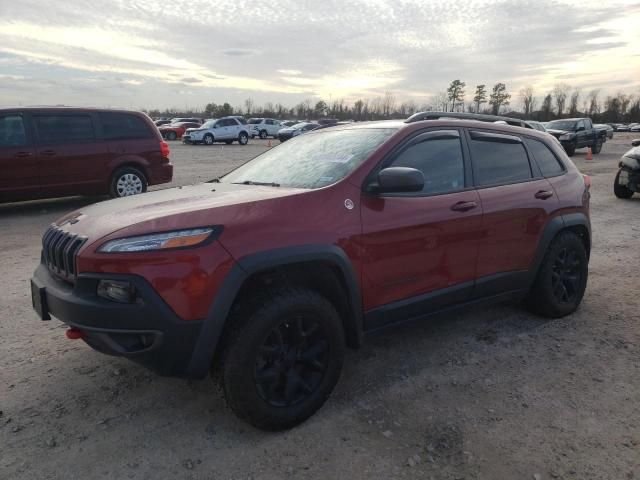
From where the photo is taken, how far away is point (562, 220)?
4.18m

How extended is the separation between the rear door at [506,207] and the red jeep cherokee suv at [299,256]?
0.5 inches

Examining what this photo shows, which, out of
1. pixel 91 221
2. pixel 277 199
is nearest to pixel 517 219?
pixel 277 199

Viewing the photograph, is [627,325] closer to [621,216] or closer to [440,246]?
[440,246]

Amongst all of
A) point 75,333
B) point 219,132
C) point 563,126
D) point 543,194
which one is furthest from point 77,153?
point 219,132

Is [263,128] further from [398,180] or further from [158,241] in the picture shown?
[158,241]

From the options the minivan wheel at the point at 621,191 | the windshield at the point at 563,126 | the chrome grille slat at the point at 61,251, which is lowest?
the minivan wheel at the point at 621,191

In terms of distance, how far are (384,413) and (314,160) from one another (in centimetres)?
171

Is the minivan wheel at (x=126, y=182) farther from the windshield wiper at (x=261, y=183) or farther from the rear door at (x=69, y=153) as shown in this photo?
the windshield wiper at (x=261, y=183)

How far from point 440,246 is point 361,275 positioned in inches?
26.9

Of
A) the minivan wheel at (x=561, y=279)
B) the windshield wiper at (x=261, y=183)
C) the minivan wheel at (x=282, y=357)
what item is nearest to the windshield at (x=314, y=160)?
the windshield wiper at (x=261, y=183)

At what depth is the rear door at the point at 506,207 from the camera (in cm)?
366

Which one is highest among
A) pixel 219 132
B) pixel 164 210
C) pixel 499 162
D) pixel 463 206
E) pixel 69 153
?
pixel 499 162

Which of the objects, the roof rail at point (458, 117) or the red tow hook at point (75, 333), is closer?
the red tow hook at point (75, 333)

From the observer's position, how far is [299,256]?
8.76ft
